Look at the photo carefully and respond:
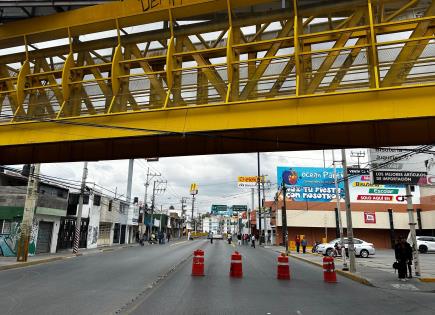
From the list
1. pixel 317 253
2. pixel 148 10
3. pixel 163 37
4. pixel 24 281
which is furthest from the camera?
pixel 317 253

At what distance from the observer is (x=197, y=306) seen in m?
9.46

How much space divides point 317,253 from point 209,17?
27.4 meters

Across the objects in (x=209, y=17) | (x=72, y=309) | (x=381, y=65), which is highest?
(x=209, y=17)

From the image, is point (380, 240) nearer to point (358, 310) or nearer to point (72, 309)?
point (358, 310)

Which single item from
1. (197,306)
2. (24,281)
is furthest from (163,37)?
(24,281)

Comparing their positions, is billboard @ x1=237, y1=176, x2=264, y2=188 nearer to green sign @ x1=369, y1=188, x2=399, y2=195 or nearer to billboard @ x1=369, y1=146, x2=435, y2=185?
green sign @ x1=369, y1=188, x2=399, y2=195

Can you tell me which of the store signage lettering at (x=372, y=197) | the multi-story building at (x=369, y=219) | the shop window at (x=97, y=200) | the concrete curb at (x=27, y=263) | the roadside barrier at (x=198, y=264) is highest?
the store signage lettering at (x=372, y=197)

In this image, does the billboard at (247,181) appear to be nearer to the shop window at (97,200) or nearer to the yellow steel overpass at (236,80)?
the shop window at (97,200)

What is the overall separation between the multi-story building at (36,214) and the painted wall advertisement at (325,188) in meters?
26.1

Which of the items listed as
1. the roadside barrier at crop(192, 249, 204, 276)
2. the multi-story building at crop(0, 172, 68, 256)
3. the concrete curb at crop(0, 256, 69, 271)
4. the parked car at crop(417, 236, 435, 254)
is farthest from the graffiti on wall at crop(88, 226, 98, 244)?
the parked car at crop(417, 236, 435, 254)

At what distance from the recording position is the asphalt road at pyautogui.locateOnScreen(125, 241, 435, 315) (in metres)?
9.27

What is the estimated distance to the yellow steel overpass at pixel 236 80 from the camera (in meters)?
9.07

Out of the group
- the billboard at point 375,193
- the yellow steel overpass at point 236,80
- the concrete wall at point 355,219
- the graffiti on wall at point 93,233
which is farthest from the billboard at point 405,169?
the graffiti on wall at point 93,233

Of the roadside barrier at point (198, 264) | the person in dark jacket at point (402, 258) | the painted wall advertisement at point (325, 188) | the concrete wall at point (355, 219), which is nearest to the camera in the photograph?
the person in dark jacket at point (402, 258)
